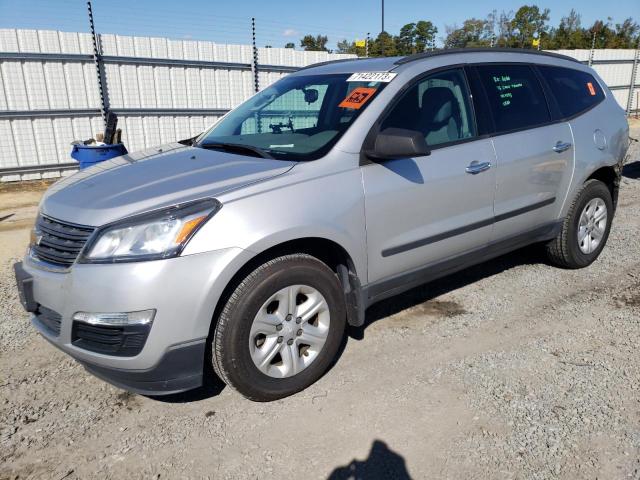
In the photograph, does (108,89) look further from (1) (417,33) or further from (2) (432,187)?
(1) (417,33)

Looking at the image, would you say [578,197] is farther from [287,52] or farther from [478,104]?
[287,52]

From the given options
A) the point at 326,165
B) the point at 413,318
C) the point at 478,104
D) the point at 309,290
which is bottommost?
the point at 413,318

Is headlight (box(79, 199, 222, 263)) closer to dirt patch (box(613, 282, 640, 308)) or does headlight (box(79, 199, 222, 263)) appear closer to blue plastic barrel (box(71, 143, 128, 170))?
dirt patch (box(613, 282, 640, 308))

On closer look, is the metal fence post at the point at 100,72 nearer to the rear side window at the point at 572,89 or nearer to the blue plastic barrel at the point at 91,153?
the blue plastic barrel at the point at 91,153

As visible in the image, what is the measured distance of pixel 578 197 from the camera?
14.0 feet

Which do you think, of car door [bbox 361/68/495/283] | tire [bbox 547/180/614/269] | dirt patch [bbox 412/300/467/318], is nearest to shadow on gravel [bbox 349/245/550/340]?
dirt patch [bbox 412/300/467/318]

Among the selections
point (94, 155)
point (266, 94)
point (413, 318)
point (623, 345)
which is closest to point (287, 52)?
point (94, 155)

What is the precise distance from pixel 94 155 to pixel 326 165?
15.6 feet

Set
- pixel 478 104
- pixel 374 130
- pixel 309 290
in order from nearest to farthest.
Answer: pixel 309 290, pixel 374 130, pixel 478 104

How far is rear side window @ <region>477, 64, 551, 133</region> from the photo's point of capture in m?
3.61

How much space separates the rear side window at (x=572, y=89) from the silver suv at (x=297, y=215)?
0.03m

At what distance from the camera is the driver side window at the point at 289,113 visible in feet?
11.3

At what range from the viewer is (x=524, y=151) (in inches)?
145

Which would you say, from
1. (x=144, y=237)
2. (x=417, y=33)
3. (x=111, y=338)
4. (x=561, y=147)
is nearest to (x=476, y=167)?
(x=561, y=147)
